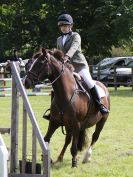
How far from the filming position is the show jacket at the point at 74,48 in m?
8.52

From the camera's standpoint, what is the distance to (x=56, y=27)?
38.5 meters

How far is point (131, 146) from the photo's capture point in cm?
1042

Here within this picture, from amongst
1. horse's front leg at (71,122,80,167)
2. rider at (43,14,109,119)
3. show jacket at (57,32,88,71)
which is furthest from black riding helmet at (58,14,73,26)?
horse's front leg at (71,122,80,167)

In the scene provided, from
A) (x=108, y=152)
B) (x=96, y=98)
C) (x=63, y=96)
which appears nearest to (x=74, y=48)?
(x=63, y=96)

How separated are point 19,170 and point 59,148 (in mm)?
3017

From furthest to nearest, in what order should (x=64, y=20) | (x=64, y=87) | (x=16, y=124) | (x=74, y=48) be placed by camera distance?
1. (x=74, y=48)
2. (x=64, y=20)
3. (x=64, y=87)
4. (x=16, y=124)

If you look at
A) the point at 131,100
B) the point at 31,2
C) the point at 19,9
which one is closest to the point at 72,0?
the point at 31,2

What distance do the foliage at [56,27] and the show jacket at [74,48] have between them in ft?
68.5

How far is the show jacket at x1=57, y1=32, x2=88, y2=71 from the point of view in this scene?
852 cm

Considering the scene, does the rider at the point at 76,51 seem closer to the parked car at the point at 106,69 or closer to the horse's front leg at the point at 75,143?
the horse's front leg at the point at 75,143

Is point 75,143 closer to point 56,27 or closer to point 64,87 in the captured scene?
point 64,87

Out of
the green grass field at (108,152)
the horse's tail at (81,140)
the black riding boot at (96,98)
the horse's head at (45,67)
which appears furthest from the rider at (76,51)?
the green grass field at (108,152)

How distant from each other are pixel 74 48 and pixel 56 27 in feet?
99.1

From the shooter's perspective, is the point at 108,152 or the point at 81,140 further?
the point at 108,152
